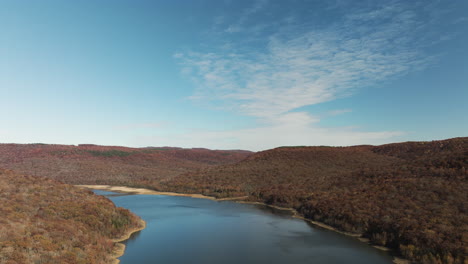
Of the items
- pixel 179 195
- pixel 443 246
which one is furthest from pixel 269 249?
pixel 179 195

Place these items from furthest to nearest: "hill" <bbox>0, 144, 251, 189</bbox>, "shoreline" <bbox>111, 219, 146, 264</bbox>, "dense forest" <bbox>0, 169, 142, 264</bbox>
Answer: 1. "hill" <bbox>0, 144, 251, 189</bbox>
2. "shoreline" <bbox>111, 219, 146, 264</bbox>
3. "dense forest" <bbox>0, 169, 142, 264</bbox>

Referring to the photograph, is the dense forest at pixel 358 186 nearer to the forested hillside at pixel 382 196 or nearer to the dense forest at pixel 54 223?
the forested hillside at pixel 382 196

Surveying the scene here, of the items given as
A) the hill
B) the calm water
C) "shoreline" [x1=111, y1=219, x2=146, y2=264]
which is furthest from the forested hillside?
the hill

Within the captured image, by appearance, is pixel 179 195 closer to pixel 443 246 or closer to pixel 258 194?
pixel 258 194

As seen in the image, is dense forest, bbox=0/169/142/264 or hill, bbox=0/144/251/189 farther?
hill, bbox=0/144/251/189

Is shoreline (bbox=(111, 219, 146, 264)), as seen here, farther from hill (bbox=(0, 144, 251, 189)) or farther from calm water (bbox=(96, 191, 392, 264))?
hill (bbox=(0, 144, 251, 189))

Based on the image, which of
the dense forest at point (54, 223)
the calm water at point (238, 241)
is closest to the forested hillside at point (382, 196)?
the calm water at point (238, 241)
